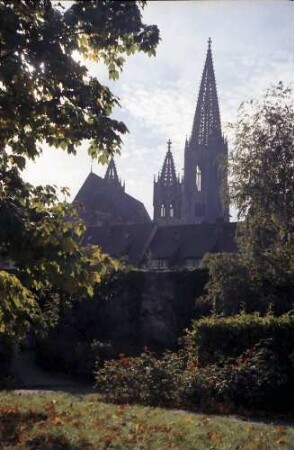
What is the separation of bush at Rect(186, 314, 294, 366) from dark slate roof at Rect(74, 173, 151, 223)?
187 feet

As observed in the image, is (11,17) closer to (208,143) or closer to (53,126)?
(53,126)

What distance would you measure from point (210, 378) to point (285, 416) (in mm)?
1522

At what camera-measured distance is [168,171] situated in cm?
9744

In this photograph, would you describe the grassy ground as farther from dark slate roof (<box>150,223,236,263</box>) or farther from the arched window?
the arched window


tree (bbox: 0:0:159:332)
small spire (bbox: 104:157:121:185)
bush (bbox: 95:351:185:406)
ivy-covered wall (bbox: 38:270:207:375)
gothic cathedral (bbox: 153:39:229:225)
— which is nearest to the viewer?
tree (bbox: 0:0:159:332)

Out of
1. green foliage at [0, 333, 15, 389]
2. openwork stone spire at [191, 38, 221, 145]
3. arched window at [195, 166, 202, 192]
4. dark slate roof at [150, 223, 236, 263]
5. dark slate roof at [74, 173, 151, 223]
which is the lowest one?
green foliage at [0, 333, 15, 389]

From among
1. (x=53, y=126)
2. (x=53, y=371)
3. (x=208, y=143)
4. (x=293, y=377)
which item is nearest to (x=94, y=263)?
(x=53, y=126)

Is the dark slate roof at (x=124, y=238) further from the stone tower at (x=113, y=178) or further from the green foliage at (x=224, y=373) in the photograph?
the green foliage at (x=224, y=373)

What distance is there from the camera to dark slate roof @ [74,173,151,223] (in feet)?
241

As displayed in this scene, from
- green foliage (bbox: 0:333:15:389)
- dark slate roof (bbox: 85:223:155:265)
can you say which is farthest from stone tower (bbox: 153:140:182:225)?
green foliage (bbox: 0:333:15:389)

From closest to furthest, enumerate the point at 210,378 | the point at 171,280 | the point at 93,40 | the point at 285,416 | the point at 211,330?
the point at 93,40
the point at 285,416
the point at 210,378
the point at 211,330
the point at 171,280

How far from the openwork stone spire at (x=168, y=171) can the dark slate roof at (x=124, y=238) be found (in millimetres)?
41220

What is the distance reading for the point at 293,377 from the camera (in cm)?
1159

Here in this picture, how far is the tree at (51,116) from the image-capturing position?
7859 mm
